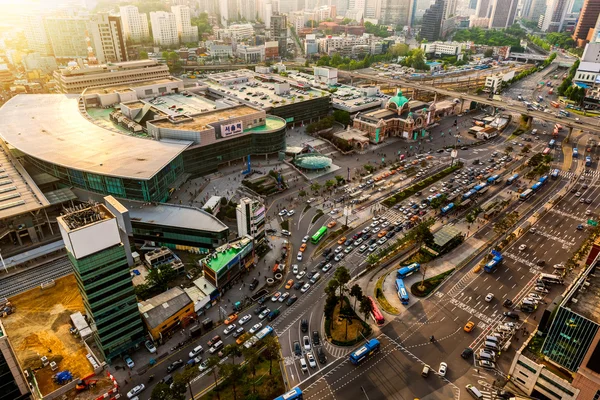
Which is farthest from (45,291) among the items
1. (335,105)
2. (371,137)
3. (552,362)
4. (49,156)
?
(335,105)

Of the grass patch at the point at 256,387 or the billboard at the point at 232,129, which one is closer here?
the grass patch at the point at 256,387

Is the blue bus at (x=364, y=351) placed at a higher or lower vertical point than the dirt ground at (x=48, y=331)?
higher

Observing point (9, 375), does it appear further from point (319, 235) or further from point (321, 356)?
point (319, 235)

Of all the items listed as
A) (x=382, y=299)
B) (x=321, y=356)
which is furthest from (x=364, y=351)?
(x=382, y=299)

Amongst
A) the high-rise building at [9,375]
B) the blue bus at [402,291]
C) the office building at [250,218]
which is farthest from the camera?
the office building at [250,218]

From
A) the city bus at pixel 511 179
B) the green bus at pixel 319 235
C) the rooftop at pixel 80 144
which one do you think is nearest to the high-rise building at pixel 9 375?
the rooftop at pixel 80 144

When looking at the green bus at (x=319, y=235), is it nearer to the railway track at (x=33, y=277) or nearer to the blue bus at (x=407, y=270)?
the blue bus at (x=407, y=270)

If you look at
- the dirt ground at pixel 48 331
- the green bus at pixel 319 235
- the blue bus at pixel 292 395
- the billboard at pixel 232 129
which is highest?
the billboard at pixel 232 129

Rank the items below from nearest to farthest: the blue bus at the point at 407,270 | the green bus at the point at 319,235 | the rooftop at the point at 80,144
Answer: the blue bus at the point at 407,270
the green bus at the point at 319,235
the rooftop at the point at 80,144
